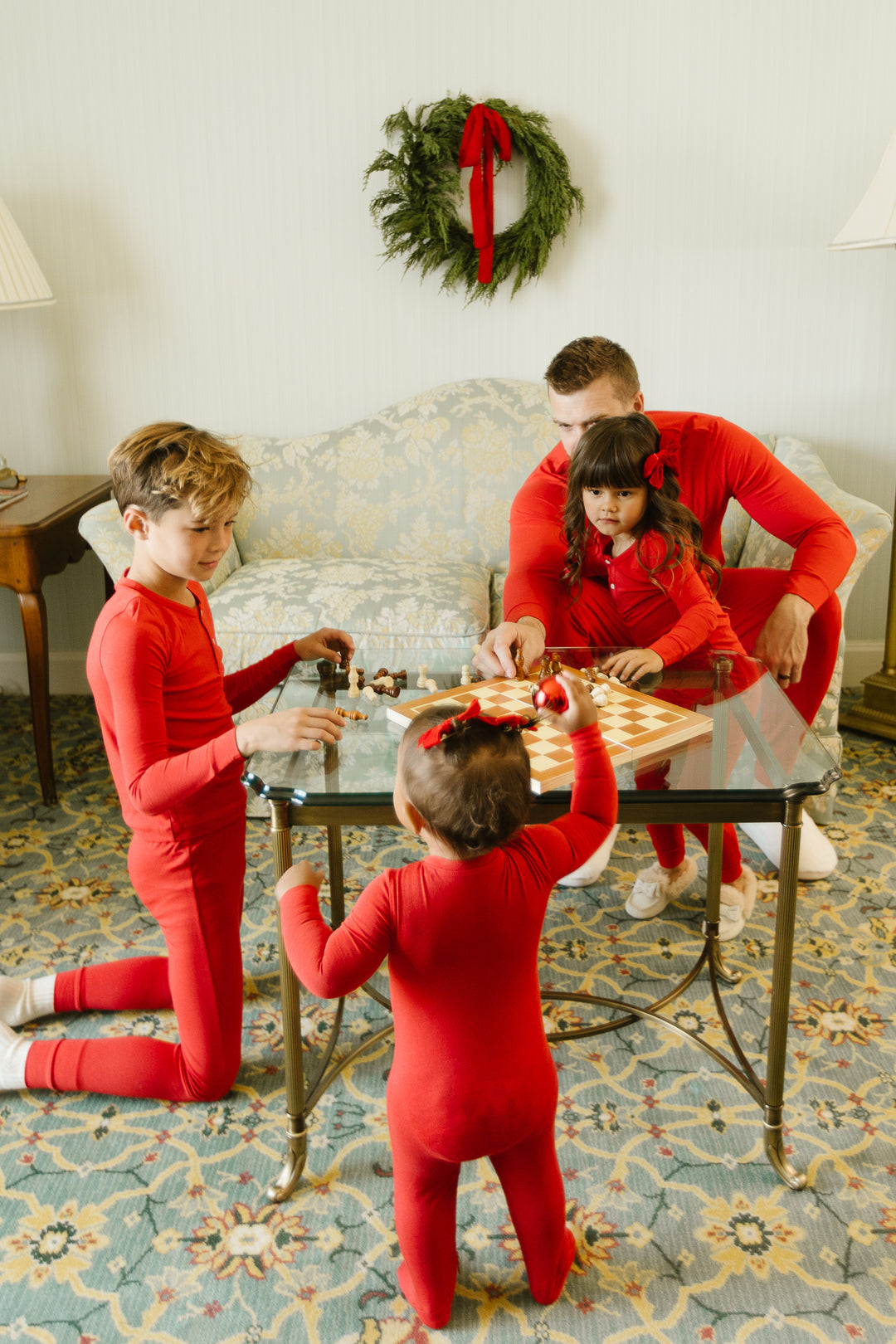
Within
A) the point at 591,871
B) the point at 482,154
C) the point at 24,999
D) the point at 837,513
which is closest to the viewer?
the point at 24,999

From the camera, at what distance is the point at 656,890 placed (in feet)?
7.54

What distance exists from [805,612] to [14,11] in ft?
9.82

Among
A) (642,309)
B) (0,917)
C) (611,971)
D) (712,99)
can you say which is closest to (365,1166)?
(611,971)

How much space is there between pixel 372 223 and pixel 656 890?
229 cm

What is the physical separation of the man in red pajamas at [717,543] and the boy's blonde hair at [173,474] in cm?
70

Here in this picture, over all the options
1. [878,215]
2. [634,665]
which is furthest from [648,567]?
[878,215]

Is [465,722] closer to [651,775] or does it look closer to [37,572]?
[651,775]

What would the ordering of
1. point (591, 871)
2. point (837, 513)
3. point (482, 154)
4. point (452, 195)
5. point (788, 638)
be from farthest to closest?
point (452, 195) < point (482, 154) < point (837, 513) < point (591, 871) < point (788, 638)

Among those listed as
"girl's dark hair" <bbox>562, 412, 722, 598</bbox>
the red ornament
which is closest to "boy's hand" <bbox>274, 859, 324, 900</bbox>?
the red ornament

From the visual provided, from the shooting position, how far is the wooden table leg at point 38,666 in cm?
281

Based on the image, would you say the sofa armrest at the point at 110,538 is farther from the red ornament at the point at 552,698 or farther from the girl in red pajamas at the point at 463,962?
the red ornament at the point at 552,698

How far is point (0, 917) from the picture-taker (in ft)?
7.68

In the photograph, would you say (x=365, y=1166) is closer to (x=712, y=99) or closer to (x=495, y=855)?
(x=495, y=855)

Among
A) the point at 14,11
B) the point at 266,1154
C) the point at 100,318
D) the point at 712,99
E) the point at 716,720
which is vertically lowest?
the point at 266,1154
